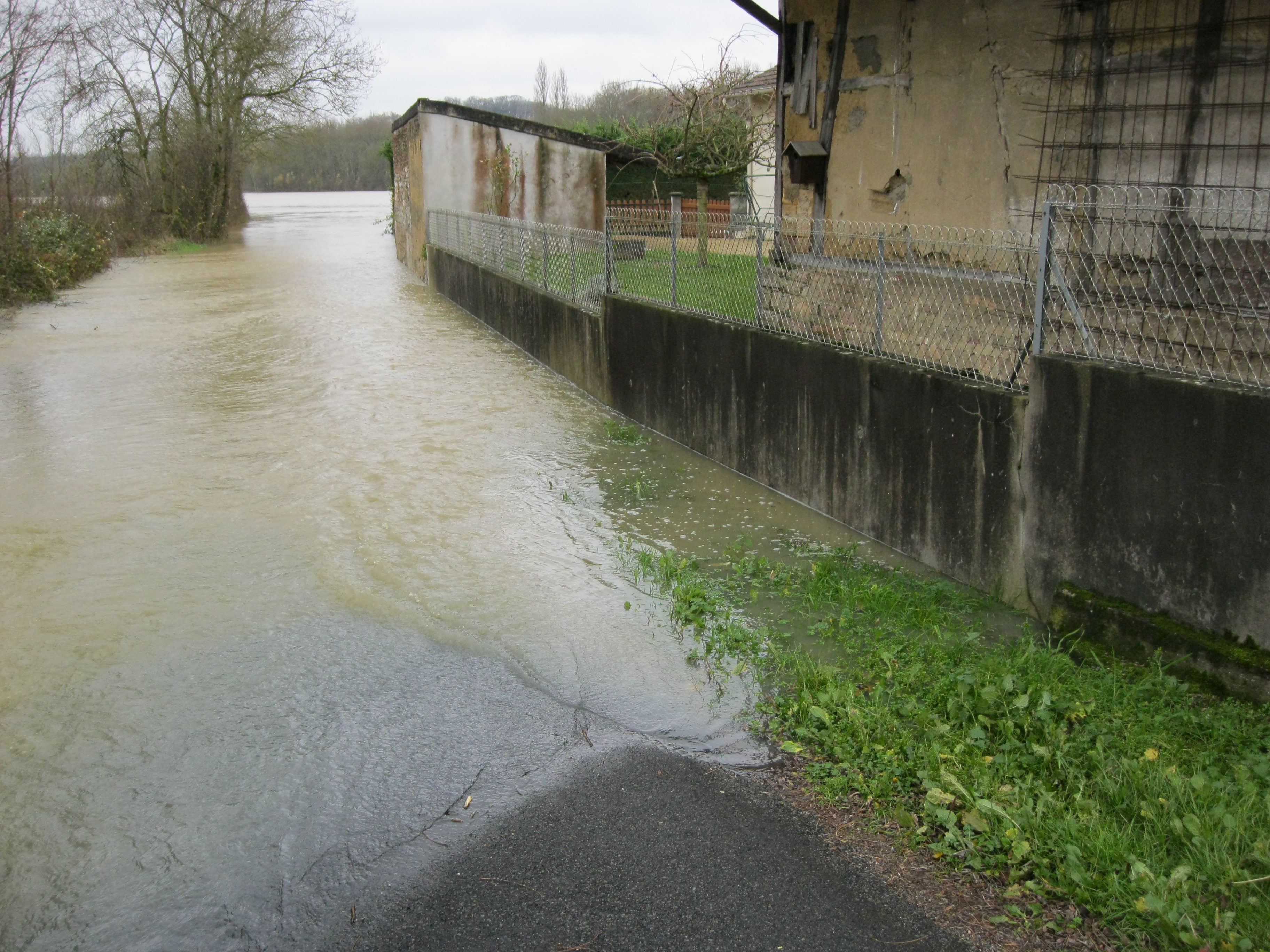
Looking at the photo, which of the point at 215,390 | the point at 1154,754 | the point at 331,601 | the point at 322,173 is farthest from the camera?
the point at 322,173

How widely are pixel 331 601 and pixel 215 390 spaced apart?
6.88 meters

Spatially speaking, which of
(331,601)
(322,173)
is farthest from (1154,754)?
(322,173)

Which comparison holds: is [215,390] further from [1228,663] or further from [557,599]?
[1228,663]

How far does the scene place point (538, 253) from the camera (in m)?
13.8

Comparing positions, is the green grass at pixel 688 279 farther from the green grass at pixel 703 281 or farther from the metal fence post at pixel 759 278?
the metal fence post at pixel 759 278

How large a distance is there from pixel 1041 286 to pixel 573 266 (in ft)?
23.1

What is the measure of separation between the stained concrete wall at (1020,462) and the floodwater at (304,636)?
1.48 ft

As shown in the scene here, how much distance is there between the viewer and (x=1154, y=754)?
4.00 meters

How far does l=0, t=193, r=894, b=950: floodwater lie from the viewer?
3.86m

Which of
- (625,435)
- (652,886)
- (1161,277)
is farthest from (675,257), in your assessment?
(652,886)

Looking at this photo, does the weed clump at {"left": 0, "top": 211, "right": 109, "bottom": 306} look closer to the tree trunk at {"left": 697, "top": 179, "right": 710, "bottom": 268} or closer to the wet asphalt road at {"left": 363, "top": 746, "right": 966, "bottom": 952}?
the tree trunk at {"left": 697, "top": 179, "right": 710, "bottom": 268}

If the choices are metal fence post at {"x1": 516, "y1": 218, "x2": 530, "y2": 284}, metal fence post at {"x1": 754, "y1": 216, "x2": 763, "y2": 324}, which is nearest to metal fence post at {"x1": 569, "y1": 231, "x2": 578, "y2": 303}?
metal fence post at {"x1": 516, "y1": 218, "x2": 530, "y2": 284}

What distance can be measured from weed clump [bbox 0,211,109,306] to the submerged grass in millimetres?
17126

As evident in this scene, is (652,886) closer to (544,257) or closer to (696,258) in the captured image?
(696,258)
